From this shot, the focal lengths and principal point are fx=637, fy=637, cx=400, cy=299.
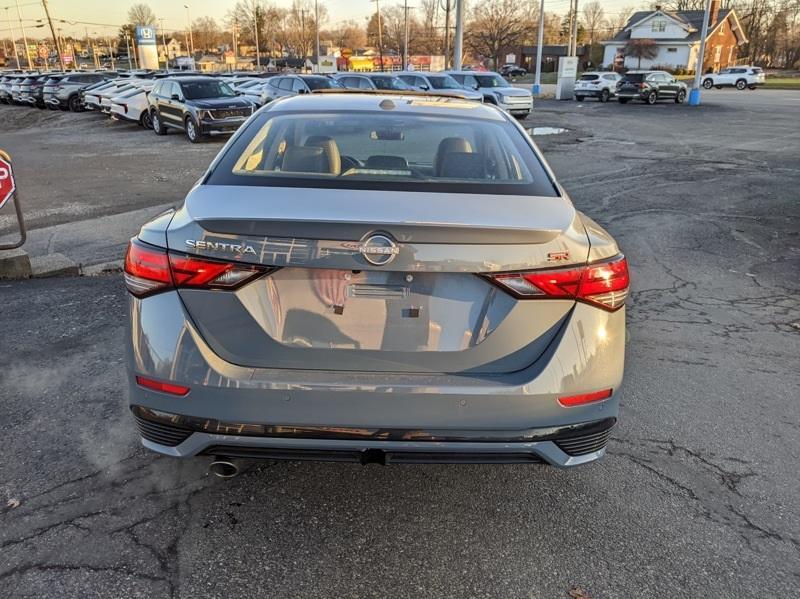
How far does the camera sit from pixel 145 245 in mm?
2457

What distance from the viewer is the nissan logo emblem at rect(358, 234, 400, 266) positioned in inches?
87.5

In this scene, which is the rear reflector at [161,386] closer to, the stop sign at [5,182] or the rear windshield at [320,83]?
the stop sign at [5,182]

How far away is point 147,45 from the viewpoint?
65.0m

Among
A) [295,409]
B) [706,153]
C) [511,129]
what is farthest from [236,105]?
[295,409]

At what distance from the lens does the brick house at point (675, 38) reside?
240ft

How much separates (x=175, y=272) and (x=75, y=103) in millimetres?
34420

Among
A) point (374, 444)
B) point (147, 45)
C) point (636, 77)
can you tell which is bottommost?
point (374, 444)

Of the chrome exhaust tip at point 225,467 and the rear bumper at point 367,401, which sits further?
the chrome exhaust tip at point 225,467

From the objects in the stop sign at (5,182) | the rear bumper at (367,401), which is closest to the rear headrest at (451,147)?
the rear bumper at (367,401)

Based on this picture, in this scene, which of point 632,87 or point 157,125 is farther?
point 632,87

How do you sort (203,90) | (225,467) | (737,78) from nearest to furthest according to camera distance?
(225,467)
(203,90)
(737,78)

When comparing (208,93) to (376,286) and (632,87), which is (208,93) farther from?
(632,87)

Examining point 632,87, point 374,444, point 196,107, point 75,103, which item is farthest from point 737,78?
point 374,444

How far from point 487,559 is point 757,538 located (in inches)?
46.4
